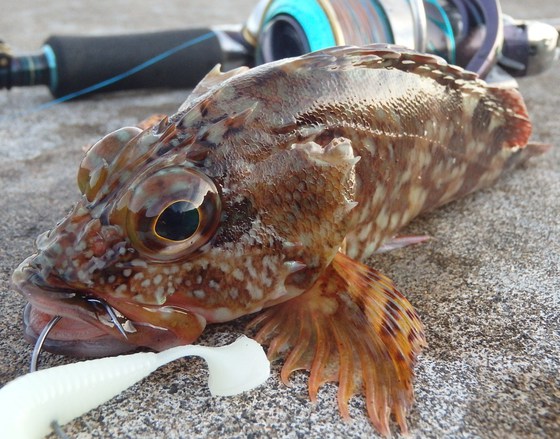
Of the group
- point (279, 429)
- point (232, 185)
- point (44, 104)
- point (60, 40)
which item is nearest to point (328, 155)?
point (232, 185)

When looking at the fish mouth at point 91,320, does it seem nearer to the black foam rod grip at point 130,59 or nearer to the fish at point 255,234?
the fish at point 255,234

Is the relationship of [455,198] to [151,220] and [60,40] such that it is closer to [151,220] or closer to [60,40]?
[151,220]

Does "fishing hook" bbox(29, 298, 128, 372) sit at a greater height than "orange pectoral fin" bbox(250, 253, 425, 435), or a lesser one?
greater

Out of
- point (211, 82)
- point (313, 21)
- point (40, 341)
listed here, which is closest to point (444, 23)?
point (313, 21)

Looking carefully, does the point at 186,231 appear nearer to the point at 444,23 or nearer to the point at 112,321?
the point at 112,321

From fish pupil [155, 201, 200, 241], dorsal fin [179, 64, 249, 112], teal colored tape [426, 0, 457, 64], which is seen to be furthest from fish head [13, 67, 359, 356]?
teal colored tape [426, 0, 457, 64]

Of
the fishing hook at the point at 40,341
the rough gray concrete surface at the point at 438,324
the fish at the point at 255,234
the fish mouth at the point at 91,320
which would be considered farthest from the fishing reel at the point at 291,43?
the fishing hook at the point at 40,341

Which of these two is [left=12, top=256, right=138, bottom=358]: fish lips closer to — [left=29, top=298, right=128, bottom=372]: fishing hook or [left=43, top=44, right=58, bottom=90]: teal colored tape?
[left=29, top=298, right=128, bottom=372]: fishing hook
